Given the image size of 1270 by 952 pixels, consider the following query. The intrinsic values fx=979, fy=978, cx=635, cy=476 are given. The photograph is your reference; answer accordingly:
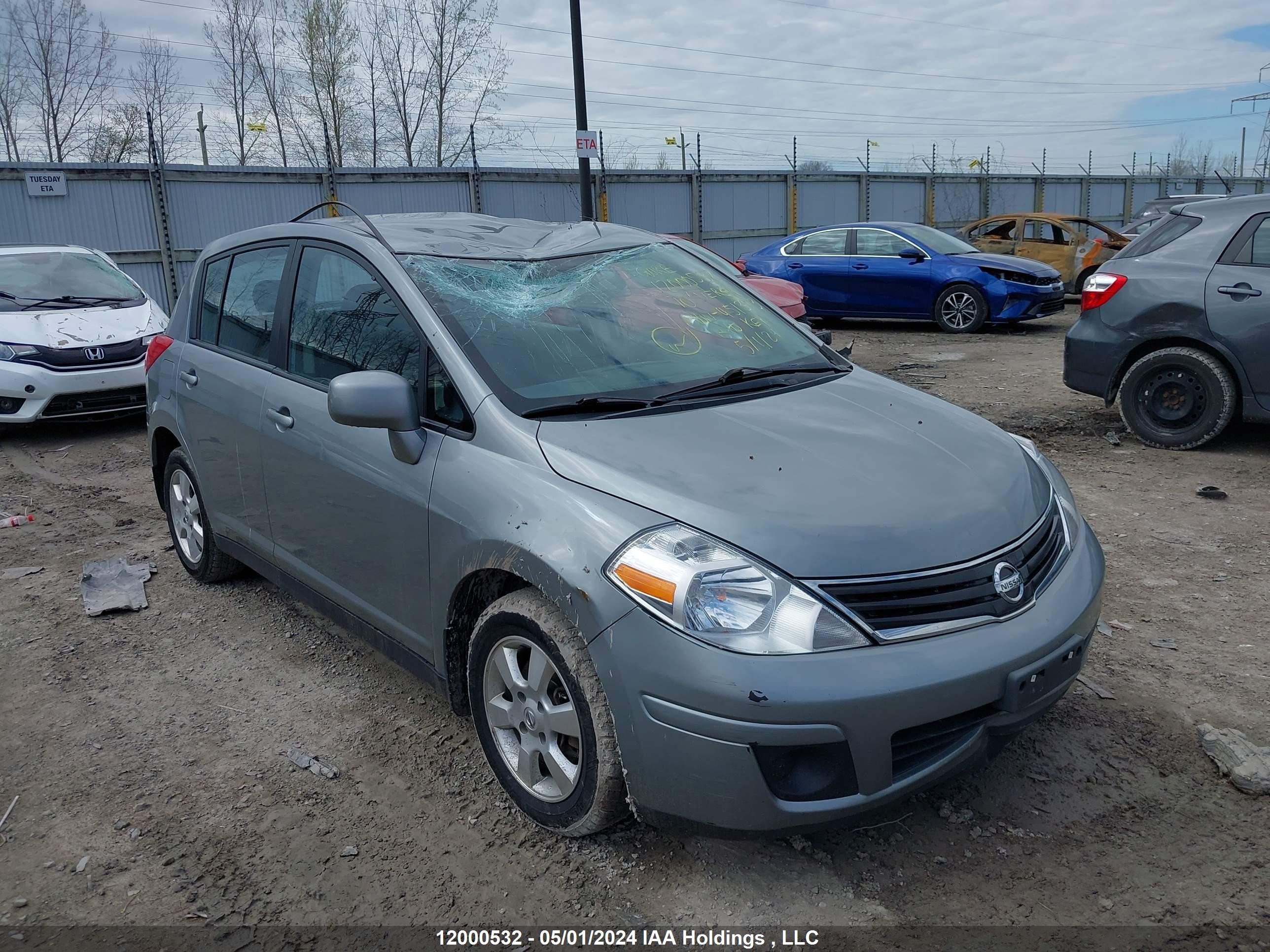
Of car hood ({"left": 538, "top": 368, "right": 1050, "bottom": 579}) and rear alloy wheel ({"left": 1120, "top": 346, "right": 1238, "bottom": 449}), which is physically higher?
car hood ({"left": 538, "top": 368, "right": 1050, "bottom": 579})

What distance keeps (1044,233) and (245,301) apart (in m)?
15.3

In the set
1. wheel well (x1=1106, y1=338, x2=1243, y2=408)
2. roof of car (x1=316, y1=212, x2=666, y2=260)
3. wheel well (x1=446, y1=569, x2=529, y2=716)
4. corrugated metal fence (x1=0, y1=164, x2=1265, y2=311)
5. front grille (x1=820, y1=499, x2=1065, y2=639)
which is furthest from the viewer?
corrugated metal fence (x1=0, y1=164, x2=1265, y2=311)

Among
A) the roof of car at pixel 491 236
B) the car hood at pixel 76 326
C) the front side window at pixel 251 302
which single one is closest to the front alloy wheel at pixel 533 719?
the roof of car at pixel 491 236

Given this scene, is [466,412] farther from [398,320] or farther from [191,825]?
[191,825]

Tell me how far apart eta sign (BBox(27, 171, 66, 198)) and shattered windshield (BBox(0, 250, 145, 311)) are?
5.03 metres

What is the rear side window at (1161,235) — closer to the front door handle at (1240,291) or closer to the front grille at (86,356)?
the front door handle at (1240,291)

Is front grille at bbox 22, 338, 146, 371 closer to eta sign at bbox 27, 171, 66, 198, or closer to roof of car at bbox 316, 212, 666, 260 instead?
roof of car at bbox 316, 212, 666, 260

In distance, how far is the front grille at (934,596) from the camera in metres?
2.32

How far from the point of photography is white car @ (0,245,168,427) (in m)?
7.96

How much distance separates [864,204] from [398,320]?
23.4 metres

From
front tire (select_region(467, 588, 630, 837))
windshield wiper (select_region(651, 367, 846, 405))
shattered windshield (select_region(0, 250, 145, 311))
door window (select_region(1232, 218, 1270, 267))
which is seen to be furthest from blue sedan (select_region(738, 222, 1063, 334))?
front tire (select_region(467, 588, 630, 837))

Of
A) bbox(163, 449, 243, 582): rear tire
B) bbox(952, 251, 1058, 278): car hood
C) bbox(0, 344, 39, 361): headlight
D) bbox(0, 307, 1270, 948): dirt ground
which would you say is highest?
bbox(952, 251, 1058, 278): car hood

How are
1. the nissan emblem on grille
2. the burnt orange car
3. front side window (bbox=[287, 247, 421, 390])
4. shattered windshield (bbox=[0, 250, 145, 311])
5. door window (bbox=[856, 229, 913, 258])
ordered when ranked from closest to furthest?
1. the nissan emblem on grille
2. front side window (bbox=[287, 247, 421, 390])
3. shattered windshield (bbox=[0, 250, 145, 311])
4. door window (bbox=[856, 229, 913, 258])
5. the burnt orange car

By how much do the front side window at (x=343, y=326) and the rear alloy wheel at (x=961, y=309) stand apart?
11.2 meters
